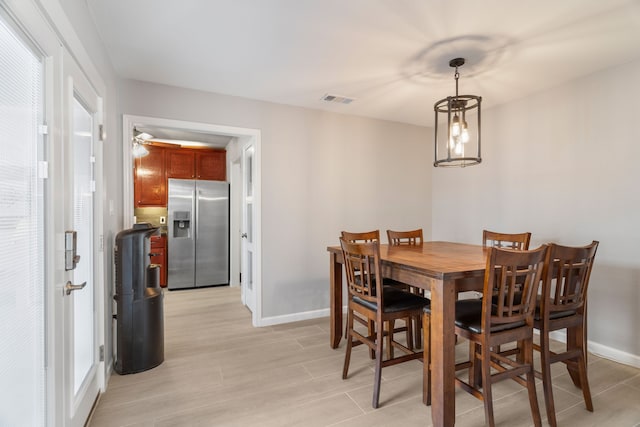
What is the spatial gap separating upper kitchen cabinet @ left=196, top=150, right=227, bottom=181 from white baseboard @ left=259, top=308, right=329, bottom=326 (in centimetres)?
318

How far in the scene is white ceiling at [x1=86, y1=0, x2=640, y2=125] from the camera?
6.49 feet

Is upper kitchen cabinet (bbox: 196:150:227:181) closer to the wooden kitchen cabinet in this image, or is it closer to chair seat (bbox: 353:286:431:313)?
the wooden kitchen cabinet

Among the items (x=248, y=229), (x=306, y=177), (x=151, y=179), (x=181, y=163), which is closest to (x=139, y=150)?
(x=151, y=179)

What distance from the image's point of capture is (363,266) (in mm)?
2244

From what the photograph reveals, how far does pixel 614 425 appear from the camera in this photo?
1873mm

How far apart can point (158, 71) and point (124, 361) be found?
2.45m

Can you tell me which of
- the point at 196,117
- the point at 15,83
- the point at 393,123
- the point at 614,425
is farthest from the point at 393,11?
the point at 614,425

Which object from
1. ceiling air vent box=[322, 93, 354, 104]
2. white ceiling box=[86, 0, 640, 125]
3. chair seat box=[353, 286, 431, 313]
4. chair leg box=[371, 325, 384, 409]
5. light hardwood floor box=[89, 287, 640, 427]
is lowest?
light hardwood floor box=[89, 287, 640, 427]

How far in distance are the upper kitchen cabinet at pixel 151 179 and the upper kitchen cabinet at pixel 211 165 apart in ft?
1.89

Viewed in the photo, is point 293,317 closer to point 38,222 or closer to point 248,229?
point 248,229

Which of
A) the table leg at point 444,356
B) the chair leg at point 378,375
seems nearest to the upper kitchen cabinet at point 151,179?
the chair leg at point 378,375

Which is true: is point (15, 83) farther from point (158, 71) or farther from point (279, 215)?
point (279, 215)

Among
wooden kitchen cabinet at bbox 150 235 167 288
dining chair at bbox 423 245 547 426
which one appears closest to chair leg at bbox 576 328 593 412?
dining chair at bbox 423 245 547 426

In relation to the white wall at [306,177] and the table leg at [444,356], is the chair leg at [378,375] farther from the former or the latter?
the white wall at [306,177]
